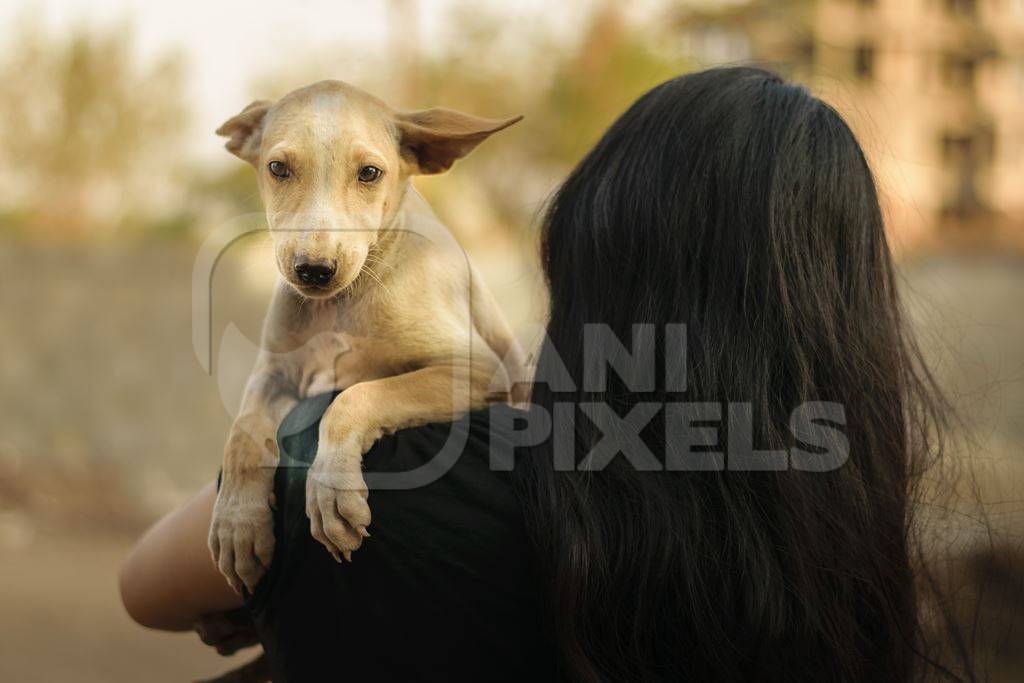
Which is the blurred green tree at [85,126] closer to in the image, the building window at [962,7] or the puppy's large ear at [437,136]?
the puppy's large ear at [437,136]

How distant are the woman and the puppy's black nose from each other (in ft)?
0.62

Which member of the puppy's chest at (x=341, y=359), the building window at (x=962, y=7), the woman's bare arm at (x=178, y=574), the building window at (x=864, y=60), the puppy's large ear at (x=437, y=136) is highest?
the building window at (x=962, y=7)

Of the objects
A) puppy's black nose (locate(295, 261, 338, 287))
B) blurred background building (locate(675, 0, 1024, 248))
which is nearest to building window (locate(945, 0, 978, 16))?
blurred background building (locate(675, 0, 1024, 248))

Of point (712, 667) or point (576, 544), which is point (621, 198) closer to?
point (576, 544)

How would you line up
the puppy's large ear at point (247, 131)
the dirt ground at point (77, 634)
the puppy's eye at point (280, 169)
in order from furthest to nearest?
the dirt ground at point (77, 634)
the puppy's large ear at point (247, 131)
the puppy's eye at point (280, 169)

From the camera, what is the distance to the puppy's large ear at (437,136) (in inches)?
70.4

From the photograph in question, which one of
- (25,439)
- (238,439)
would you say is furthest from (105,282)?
(238,439)

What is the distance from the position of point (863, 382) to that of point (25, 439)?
7.80 metres

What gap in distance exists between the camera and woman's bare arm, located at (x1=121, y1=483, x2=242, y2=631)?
1626mm

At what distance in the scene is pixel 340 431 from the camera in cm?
150

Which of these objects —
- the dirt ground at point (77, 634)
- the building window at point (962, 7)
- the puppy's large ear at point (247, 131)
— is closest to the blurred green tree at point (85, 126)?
the dirt ground at point (77, 634)

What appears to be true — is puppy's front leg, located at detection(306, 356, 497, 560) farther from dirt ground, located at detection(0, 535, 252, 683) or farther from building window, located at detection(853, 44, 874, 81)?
building window, located at detection(853, 44, 874, 81)

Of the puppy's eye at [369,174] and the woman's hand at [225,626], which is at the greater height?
the puppy's eye at [369,174]

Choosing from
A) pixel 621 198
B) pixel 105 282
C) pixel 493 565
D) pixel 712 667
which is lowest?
pixel 712 667
